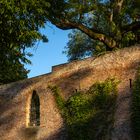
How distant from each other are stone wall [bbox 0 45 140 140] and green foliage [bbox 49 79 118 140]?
1.12ft

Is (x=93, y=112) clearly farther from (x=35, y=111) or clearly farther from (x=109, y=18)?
(x=109, y=18)

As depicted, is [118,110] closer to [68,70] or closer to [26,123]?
[68,70]

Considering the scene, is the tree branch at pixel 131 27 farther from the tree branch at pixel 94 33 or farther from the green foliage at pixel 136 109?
the green foliage at pixel 136 109

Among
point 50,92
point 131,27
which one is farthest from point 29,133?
point 131,27

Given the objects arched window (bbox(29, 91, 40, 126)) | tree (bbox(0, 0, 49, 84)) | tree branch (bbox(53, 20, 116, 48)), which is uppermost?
tree branch (bbox(53, 20, 116, 48))

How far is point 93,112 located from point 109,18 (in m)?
12.3

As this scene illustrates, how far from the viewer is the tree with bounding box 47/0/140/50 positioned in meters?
24.8

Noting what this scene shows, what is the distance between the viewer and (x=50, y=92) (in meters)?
18.0

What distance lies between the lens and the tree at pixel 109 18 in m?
24.8

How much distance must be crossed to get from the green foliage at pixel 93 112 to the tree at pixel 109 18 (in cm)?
744

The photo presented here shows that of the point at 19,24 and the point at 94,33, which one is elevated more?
the point at 94,33

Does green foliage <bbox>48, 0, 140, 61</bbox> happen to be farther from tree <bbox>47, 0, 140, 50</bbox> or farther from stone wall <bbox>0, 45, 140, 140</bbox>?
stone wall <bbox>0, 45, 140, 140</bbox>

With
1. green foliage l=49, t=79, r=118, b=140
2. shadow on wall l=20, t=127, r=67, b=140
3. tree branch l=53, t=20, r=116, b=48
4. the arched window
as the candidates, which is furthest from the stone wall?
tree branch l=53, t=20, r=116, b=48

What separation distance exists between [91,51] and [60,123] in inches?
837
